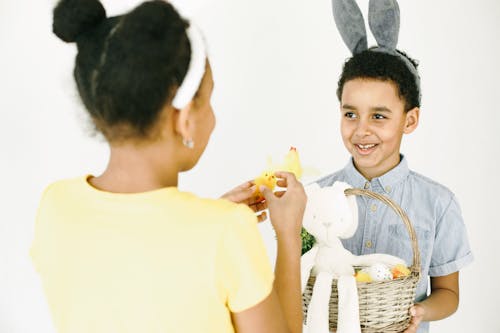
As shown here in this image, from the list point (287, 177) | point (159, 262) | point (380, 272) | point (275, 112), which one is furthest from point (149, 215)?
point (275, 112)

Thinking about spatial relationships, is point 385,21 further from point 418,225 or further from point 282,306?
point 282,306

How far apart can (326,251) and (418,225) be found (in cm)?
24

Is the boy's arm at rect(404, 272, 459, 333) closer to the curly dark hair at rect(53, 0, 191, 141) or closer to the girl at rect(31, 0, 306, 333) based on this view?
the girl at rect(31, 0, 306, 333)

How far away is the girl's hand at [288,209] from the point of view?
88 centimetres

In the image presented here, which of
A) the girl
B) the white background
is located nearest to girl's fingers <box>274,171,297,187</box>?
the girl

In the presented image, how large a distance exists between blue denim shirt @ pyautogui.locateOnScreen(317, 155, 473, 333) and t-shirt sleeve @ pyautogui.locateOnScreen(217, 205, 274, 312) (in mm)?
586

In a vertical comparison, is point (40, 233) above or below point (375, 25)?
below

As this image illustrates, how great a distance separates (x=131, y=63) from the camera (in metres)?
0.70

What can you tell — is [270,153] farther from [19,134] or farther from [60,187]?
[60,187]

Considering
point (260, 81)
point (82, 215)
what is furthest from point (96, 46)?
point (260, 81)

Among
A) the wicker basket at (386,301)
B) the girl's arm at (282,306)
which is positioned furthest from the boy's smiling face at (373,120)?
the girl's arm at (282,306)

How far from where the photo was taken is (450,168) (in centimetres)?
177

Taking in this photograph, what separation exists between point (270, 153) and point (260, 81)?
23cm

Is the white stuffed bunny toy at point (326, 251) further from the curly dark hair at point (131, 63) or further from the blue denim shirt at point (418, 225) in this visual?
the curly dark hair at point (131, 63)
